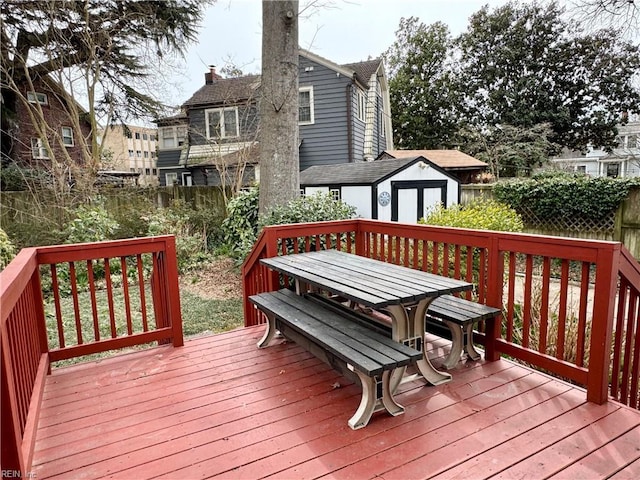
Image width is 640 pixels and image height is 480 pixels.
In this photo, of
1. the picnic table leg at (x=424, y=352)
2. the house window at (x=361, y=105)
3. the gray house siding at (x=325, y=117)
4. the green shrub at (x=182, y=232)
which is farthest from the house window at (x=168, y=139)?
the picnic table leg at (x=424, y=352)

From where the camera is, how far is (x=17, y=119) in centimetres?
1280

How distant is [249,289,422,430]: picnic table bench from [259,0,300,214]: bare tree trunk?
111 inches

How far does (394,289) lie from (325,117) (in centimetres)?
1108

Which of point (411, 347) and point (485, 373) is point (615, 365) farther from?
point (411, 347)

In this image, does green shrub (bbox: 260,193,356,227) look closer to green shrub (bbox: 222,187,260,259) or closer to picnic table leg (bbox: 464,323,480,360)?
green shrub (bbox: 222,187,260,259)

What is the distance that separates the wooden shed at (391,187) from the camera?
895 cm

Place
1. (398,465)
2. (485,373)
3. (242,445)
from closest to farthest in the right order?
(398,465), (242,445), (485,373)

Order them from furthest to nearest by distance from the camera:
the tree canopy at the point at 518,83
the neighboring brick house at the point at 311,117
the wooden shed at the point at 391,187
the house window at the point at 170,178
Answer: the tree canopy at the point at 518,83 → the house window at the point at 170,178 → the neighboring brick house at the point at 311,117 → the wooden shed at the point at 391,187

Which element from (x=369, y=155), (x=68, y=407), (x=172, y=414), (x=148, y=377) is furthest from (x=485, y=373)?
(x=369, y=155)

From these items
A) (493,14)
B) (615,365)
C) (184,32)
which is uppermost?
(493,14)

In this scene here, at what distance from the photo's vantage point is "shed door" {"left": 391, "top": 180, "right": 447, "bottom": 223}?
9280 millimetres

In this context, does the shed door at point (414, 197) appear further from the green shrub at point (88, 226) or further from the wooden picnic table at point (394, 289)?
the wooden picnic table at point (394, 289)

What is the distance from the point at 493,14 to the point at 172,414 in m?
24.1

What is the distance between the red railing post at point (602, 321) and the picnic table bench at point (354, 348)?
102 centimetres
